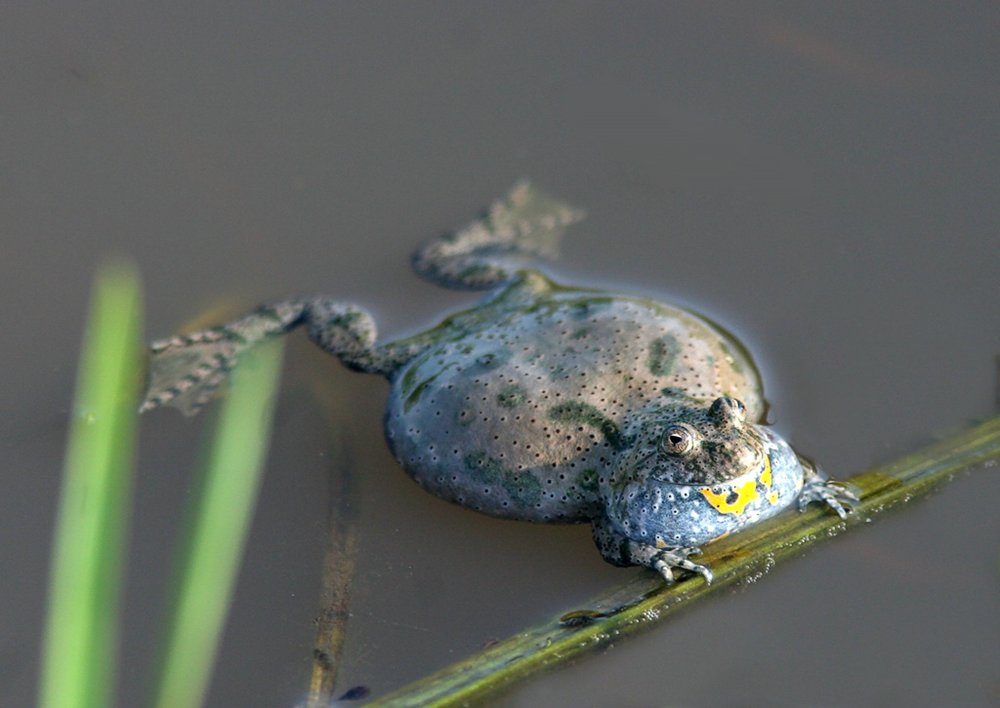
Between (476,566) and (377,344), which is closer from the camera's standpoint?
(476,566)

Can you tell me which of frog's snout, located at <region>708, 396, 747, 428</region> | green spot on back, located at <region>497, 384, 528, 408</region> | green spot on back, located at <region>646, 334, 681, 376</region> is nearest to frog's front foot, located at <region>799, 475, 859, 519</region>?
frog's snout, located at <region>708, 396, 747, 428</region>

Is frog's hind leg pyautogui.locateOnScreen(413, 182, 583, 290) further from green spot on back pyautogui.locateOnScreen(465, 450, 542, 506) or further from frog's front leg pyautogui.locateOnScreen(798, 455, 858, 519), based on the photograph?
frog's front leg pyautogui.locateOnScreen(798, 455, 858, 519)

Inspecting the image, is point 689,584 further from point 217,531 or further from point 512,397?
point 217,531

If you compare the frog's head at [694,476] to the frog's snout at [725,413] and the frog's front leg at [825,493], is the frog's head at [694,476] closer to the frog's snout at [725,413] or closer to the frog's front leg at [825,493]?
the frog's snout at [725,413]

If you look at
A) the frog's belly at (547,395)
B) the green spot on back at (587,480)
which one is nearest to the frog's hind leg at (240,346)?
the frog's belly at (547,395)

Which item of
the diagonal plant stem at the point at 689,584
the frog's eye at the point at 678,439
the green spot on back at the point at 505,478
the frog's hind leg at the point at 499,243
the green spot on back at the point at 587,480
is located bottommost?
the diagonal plant stem at the point at 689,584

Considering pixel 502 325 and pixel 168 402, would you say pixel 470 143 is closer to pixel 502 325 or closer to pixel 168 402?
pixel 502 325

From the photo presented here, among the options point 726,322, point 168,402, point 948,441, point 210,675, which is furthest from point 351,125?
point 948,441
